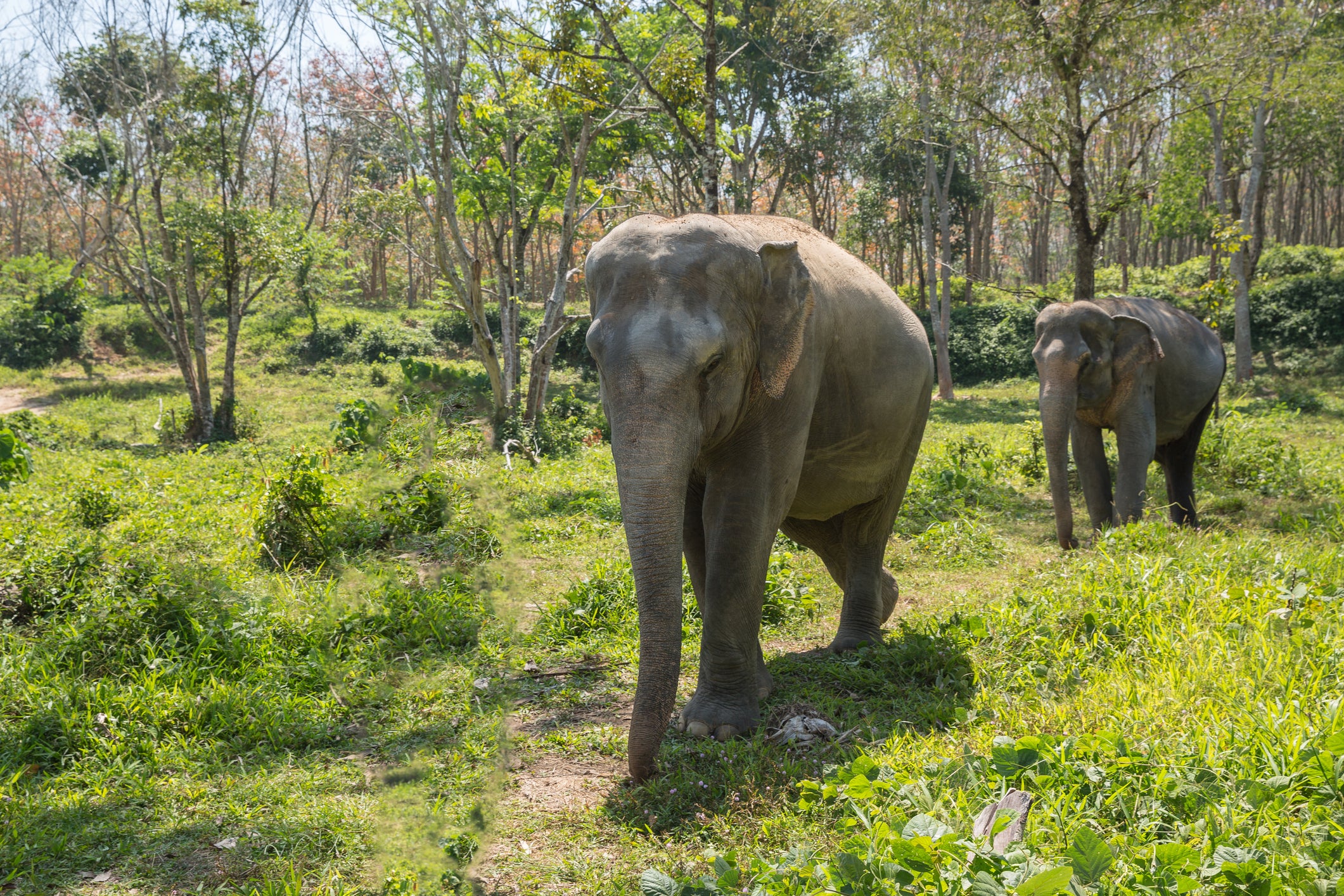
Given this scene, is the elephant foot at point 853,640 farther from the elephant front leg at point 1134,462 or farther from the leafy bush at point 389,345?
the leafy bush at point 389,345

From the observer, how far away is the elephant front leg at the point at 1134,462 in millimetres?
8078

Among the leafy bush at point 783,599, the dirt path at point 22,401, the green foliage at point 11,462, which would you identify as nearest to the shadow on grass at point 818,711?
the leafy bush at point 783,599

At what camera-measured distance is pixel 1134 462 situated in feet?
26.5

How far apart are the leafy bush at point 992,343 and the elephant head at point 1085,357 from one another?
19.5 m

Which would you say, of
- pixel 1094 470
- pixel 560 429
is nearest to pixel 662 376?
pixel 1094 470

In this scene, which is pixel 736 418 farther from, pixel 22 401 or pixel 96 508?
pixel 22 401

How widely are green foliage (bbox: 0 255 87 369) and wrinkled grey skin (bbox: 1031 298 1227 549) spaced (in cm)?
2324

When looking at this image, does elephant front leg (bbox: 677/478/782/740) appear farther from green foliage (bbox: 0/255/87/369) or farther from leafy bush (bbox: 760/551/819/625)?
green foliage (bbox: 0/255/87/369)

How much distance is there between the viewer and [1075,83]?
31.8 ft

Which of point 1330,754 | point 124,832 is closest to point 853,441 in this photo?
point 1330,754

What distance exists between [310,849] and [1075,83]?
995cm

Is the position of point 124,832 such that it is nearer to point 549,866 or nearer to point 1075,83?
point 549,866

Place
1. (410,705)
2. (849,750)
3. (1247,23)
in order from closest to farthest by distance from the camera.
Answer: (849,750) < (410,705) < (1247,23)

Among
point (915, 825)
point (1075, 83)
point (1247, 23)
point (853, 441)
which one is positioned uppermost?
point (1247, 23)
